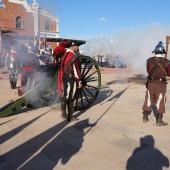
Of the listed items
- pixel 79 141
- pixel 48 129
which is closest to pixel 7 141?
pixel 48 129

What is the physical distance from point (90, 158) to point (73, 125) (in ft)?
4.67

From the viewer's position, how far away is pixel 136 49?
10242 millimetres

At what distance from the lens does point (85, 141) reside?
373 cm

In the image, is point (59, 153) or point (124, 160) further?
point (59, 153)

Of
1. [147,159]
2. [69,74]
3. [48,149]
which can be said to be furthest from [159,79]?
[48,149]

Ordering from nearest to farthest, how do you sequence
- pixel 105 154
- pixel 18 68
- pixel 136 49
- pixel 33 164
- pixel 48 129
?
pixel 33 164, pixel 105 154, pixel 48 129, pixel 18 68, pixel 136 49

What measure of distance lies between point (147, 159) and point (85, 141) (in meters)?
1.05

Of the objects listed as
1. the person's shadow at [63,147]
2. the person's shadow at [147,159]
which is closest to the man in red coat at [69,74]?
the person's shadow at [63,147]

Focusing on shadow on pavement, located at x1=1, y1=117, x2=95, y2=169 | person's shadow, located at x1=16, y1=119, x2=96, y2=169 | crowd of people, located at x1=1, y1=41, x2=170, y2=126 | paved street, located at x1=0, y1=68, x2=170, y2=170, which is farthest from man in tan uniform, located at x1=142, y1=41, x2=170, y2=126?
shadow on pavement, located at x1=1, y1=117, x2=95, y2=169

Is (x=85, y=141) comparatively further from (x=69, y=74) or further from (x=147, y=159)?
(x=69, y=74)

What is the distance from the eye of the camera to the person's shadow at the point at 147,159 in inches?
114

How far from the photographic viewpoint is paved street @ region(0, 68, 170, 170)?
9.85 ft

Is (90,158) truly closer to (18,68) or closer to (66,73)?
(66,73)

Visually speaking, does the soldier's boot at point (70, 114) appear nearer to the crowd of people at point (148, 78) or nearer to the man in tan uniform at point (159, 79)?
the crowd of people at point (148, 78)
